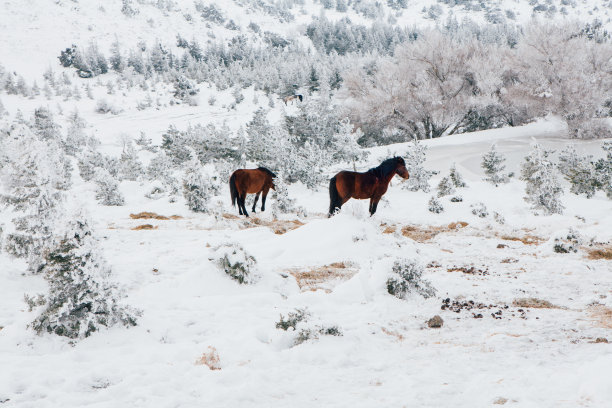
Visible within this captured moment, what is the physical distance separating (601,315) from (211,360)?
13.8 feet

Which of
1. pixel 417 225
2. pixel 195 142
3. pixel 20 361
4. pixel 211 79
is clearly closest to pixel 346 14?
pixel 211 79

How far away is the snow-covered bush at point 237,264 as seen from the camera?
5.73 metres

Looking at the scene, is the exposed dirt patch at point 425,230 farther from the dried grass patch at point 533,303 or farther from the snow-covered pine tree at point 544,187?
the dried grass patch at point 533,303

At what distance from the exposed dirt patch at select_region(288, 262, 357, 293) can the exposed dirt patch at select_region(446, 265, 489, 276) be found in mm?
1706

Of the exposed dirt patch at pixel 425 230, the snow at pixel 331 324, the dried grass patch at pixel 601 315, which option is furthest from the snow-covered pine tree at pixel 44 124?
the dried grass patch at pixel 601 315

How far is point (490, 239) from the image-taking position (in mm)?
8703

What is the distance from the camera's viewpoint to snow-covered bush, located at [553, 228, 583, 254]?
7244mm

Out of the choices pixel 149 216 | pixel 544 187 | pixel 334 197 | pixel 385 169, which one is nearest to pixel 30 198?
pixel 149 216

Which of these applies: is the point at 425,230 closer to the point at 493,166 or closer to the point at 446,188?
the point at 446,188

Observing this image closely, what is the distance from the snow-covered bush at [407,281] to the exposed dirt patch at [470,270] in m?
1.46

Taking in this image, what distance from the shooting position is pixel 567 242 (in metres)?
7.27

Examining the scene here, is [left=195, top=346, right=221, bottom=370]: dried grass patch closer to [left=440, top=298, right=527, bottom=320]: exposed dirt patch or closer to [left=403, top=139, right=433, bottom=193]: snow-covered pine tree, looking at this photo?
[left=440, top=298, right=527, bottom=320]: exposed dirt patch

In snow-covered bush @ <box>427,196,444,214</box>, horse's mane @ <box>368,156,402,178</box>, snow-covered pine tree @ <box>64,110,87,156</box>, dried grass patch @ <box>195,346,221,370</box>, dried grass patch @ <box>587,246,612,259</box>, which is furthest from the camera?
snow-covered pine tree @ <box>64,110,87,156</box>

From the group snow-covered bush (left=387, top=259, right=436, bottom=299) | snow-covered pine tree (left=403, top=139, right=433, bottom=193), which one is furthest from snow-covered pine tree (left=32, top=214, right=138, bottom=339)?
snow-covered pine tree (left=403, top=139, right=433, bottom=193)
